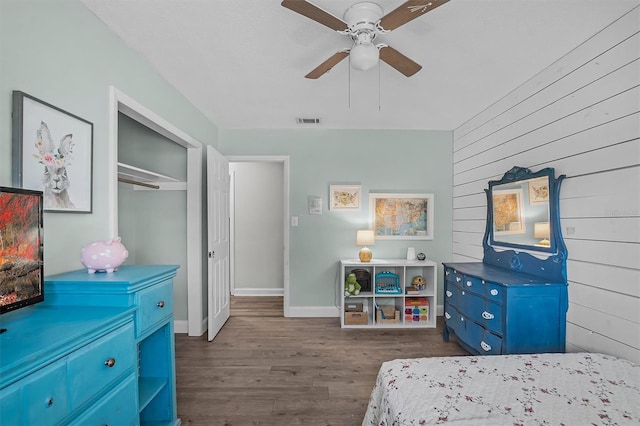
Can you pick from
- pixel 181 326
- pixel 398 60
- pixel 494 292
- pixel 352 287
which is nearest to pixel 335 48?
pixel 398 60

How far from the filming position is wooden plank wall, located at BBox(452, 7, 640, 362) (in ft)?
5.50

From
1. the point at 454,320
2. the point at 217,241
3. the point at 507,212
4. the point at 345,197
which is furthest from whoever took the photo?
the point at 345,197

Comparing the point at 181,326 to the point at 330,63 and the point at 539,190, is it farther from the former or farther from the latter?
the point at 539,190

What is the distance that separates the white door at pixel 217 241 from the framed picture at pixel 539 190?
3.01 metres

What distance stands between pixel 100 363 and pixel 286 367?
1706 millimetres

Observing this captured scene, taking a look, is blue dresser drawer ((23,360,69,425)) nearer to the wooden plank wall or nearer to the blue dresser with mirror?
the blue dresser with mirror

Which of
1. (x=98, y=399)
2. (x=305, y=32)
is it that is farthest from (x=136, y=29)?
(x=98, y=399)

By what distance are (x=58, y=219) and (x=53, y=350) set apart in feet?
2.72

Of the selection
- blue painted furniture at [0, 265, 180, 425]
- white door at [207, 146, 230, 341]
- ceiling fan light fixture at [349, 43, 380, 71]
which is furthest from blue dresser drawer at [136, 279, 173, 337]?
ceiling fan light fixture at [349, 43, 380, 71]

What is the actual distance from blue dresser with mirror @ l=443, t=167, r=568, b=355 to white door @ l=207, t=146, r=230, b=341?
99.4 inches

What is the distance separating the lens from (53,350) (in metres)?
0.91

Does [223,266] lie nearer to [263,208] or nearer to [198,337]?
[198,337]

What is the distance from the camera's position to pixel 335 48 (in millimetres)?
2053

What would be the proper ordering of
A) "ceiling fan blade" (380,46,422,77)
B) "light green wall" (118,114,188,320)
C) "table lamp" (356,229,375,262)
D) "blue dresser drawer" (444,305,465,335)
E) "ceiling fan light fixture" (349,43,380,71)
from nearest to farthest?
"ceiling fan light fixture" (349,43,380,71)
"ceiling fan blade" (380,46,422,77)
"blue dresser drawer" (444,305,465,335)
"light green wall" (118,114,188,320)
"table lamp" (356,229,375,262)
